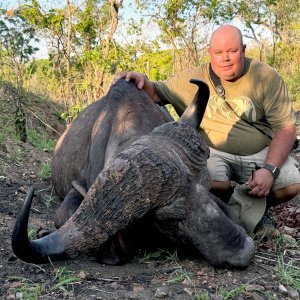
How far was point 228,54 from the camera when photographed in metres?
5.03

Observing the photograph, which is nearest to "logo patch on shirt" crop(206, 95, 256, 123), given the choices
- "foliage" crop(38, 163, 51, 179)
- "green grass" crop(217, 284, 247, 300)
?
"green grass" crop(217, 284, 247, 300)

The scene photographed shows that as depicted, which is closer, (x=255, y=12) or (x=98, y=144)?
(x=98, y=144)

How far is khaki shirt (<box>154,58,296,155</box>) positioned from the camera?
16.7ft

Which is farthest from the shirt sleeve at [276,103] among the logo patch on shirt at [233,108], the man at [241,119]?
the logo patch on shirt at [233,108]

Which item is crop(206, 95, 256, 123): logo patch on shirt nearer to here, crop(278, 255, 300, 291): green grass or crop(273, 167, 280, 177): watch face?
crop(273, 167, 280, 177): watch face

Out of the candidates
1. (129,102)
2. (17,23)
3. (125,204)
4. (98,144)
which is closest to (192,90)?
(129,102)

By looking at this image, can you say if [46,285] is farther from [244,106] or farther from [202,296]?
[244,106]

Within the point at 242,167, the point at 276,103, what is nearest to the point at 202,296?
the point at 242,167

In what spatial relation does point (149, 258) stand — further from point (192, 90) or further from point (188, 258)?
point (192, 90)

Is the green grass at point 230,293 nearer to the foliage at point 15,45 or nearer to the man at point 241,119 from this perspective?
the man at point 241,119

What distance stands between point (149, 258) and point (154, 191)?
0.82 meters

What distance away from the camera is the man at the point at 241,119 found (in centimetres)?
501

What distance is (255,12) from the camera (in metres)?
23.4

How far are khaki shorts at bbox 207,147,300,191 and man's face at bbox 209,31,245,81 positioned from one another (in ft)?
2.64
